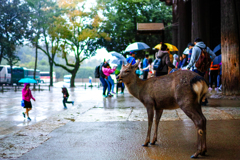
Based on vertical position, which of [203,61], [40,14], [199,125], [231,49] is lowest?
[199,125]

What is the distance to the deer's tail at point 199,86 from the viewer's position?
159 inches

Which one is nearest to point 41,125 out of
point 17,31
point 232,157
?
point 232,157

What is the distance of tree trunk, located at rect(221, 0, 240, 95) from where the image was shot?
1067 centimetres

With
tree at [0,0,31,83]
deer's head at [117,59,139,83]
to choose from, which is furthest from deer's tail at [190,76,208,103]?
tree at [0,0,31,83]

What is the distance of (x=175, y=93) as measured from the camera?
4.19 metres

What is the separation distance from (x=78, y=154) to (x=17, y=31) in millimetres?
28818

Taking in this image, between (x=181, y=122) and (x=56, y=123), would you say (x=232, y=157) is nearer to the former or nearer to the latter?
(x=181, y=122)

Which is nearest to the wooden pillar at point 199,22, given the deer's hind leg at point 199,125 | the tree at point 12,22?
the deer's hind leg at point 199,125

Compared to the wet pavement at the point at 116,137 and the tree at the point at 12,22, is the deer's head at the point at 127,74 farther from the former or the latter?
the tree at the point at 12,22

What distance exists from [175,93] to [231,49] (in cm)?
763

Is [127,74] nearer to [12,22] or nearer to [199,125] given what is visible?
[199,125]

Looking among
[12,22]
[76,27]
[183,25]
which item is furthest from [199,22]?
[76,27]

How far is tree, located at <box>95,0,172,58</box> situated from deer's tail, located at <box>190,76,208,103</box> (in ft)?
94.1

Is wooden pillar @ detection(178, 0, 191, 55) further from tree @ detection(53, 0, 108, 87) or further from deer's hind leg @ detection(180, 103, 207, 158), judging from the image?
tree @ detection(53, 0, 108, 87)
